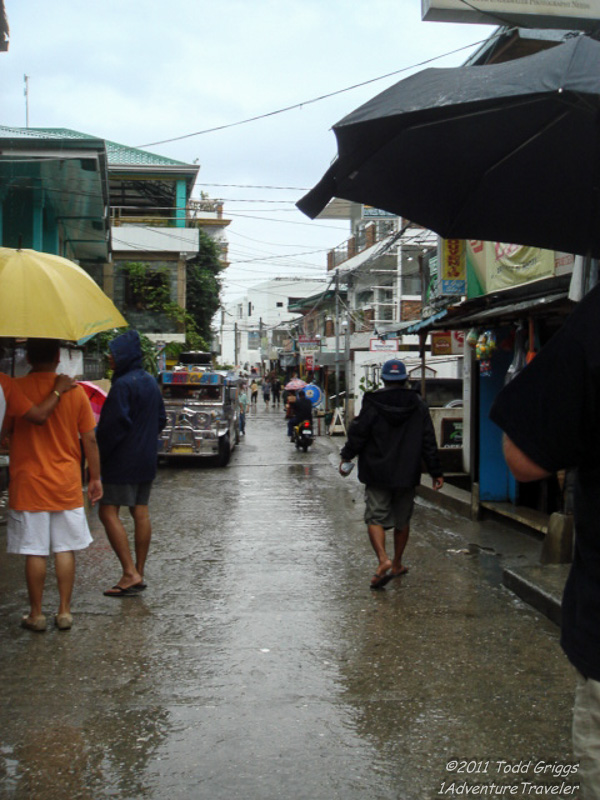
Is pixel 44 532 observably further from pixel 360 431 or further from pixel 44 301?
pixel 360 431

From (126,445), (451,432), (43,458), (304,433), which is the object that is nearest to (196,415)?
(304,433)

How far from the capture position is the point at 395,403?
7.41m

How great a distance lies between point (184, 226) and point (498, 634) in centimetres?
3083

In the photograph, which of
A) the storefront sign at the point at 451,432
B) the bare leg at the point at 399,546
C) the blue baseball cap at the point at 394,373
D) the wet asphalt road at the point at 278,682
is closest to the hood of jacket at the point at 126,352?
the wet asphalt road at the point at 278,682

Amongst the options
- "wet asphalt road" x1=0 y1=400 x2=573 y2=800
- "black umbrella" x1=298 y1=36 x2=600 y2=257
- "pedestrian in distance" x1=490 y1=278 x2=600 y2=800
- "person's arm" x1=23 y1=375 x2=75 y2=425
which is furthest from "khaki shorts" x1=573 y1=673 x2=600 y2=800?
"person's arm" x1=23 y1=375 x2=75 y2=425

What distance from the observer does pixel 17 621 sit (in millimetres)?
6250

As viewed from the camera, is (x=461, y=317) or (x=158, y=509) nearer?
(x=461, y=317)

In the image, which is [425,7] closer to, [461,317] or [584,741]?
[461,317]

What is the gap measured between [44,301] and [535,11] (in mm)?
5483

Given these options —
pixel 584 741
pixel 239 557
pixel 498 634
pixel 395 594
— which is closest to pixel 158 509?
pixel 239 557

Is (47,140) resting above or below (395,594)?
above

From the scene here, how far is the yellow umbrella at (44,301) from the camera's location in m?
5.46

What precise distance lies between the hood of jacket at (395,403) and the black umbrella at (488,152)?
290 cm

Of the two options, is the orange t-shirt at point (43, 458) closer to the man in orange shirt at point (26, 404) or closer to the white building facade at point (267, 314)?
the man in orange shirt at point (26, 404)
